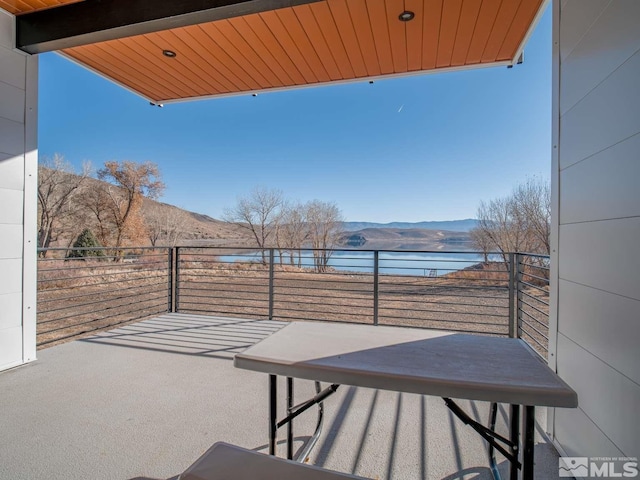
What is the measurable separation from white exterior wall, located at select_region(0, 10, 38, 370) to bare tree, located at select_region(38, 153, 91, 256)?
37.5 ft

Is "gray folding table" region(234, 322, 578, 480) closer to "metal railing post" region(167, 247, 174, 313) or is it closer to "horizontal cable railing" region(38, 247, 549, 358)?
"horizontal cable railing" region(38, 247, 549, 358)

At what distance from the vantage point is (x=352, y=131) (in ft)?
36.7

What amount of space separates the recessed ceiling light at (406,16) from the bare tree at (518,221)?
6.80 metres

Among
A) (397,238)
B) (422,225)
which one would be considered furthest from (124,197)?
(422,225)

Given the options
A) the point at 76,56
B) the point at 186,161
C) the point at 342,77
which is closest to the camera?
the point at 76,56

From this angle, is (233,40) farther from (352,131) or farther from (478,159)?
(478,159)

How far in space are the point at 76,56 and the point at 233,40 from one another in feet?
4.26

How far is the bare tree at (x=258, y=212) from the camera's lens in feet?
42.1

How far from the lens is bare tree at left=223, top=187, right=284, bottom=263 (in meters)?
12.8

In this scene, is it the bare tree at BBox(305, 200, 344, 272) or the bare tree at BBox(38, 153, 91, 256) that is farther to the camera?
the bare tree at BBox(305, 200, 344, 272)

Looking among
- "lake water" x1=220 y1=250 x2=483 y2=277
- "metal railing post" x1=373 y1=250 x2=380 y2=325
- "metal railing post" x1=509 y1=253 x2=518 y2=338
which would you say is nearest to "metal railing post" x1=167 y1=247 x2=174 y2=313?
"lake water" x1=220 y1=250 x2=483 y2=277

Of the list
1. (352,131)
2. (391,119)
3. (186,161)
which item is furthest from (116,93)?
(391,119)

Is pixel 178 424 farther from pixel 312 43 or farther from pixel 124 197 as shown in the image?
pixel 124 197

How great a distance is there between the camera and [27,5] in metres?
2.02
